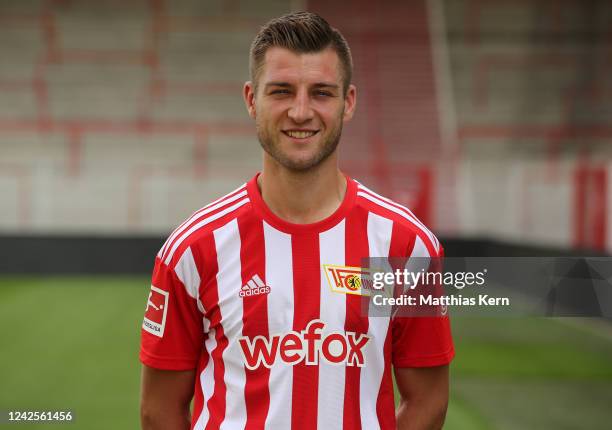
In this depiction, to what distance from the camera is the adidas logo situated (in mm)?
1752

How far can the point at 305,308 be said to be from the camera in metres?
1.76

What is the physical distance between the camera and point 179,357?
1792mm

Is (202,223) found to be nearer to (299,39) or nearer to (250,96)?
(250,96)

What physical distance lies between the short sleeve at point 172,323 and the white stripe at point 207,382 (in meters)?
0.04

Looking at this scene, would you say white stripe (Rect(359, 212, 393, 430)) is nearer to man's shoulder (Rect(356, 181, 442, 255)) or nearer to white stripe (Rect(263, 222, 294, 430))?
man's shoulder (Rect(356, 181, 442, 255))

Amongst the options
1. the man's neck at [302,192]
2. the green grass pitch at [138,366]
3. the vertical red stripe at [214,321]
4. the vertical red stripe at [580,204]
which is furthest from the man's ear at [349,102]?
the vertical red stripe at [580,204]

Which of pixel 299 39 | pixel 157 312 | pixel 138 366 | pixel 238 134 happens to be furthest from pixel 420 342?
pixel 238 134

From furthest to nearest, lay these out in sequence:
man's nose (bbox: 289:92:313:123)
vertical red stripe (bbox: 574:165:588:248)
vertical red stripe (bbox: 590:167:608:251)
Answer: vertical red stripe (bbox: 574:165:588:248)
vertical red stripe (bbox: 590:167:608:251)
man's nose (bbox: 289:92:313:123)

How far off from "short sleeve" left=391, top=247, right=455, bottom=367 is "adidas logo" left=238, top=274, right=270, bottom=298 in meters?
0.31

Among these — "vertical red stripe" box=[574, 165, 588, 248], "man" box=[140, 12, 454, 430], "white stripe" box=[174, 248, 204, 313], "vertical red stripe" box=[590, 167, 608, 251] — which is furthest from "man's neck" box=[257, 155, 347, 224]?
"vertical red stripe" box=[574, 165, 588, 248]

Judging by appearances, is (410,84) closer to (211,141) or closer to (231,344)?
(211,141)

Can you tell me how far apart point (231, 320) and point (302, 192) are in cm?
33

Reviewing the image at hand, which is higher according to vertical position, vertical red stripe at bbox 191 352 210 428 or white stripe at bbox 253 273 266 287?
white stripe at bbox 253 273 266 287

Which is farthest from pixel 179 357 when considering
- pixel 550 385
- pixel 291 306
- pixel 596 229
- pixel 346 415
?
pixel 596 229
